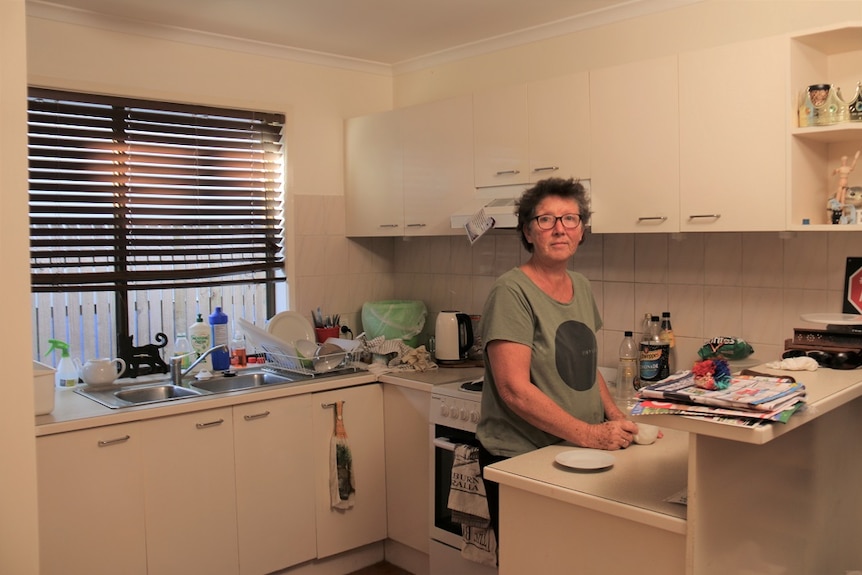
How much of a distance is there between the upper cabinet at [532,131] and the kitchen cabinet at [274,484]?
1296 mm

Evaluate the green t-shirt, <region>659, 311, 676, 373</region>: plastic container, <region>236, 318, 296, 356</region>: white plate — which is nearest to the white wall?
the green t-shirt

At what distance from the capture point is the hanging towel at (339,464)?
11.5 feet

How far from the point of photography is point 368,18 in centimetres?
348

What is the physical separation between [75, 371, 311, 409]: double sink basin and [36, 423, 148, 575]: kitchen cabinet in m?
0.18

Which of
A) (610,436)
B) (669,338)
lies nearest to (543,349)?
(610,436)

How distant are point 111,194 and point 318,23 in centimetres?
117

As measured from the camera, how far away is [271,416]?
3330 mm

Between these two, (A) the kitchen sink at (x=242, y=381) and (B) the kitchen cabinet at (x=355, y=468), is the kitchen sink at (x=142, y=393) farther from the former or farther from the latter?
(B) the kitchen cabinet at (x=355, y=468)

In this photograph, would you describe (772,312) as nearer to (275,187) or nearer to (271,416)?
(271,416)

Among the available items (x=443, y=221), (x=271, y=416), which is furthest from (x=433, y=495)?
(x=443, y=221)

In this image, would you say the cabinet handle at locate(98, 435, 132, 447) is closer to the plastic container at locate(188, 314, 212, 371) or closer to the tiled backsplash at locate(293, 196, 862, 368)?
the plastic container at locate(188, 314, 212, 371)

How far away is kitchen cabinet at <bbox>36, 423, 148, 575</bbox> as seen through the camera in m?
2.76

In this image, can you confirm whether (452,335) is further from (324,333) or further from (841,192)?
(841,192)

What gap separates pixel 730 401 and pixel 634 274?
6.07ft
